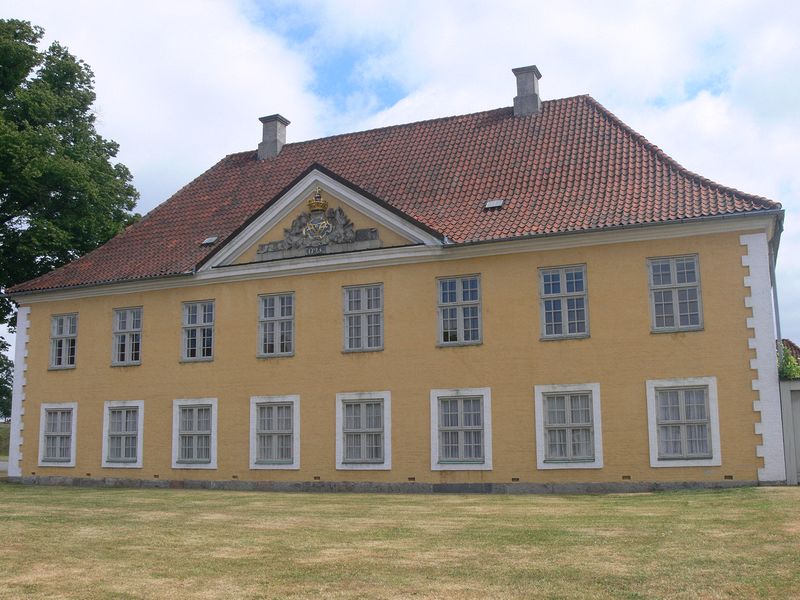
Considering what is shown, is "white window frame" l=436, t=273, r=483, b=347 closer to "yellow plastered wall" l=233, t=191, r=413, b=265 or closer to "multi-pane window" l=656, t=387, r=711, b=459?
"yellow plastered wall" l=233, t=191, r=413, b=265

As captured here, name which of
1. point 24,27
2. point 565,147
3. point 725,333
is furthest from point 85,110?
point 725,333

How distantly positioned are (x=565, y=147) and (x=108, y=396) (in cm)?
1602

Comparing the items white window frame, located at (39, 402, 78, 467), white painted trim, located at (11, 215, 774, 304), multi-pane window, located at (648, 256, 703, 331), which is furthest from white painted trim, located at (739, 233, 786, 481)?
white window frame, located at (39, 402, 78, 467)

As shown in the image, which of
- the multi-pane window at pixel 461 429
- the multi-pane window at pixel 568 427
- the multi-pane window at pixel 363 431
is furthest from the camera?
the multi-pane window at pixel 363 431

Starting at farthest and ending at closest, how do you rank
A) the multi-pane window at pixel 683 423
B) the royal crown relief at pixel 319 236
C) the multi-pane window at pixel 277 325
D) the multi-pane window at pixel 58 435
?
the multi-pane window at pixel 58 435 < the multi-pane window at pixel 277 325 < the royal crown relief at pixel 319 236 < the multi-pane window at pixel 683 423

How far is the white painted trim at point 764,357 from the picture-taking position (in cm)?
2044

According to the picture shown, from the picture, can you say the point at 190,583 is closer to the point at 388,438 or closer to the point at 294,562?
the point at 294,562

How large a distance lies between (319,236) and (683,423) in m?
11.0

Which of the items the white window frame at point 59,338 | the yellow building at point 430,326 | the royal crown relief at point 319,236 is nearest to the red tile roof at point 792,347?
the yellow building at point 430,326

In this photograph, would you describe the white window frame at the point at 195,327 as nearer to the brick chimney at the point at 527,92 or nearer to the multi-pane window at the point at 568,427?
the multi-pane window at the point at 568,427

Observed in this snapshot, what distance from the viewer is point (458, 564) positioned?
10711 millimetres

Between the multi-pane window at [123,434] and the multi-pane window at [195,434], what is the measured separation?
5.90 ft

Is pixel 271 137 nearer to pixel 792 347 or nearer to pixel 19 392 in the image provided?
pixel 19 392

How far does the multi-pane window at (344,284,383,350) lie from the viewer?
25.0 meters
